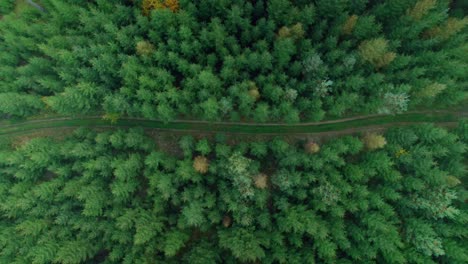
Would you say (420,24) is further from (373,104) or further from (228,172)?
(228,172)

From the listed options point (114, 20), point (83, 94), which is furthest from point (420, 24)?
point (83, 94)

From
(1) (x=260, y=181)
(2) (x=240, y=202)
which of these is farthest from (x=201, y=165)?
(1) (x=260, y=181)

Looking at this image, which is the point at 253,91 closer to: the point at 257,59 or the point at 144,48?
the point at 257,59

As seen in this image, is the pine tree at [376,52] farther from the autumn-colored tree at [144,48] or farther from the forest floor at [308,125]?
the autumn-colored tree at [144,48]

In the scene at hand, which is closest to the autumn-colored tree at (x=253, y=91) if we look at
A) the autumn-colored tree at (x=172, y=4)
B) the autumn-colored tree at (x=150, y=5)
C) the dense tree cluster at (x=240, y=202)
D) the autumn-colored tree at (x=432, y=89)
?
the dense tree cluster at (x=240, y=202)

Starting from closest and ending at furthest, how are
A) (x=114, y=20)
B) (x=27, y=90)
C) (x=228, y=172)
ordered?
1. (x=228, y=172)
2. (x=114, y=20)
3. (x=27, y=90)

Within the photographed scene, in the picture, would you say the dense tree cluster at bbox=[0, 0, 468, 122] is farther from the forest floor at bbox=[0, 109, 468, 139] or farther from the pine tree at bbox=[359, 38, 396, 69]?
the forest floor at bbox=[0, 109, 468, 139]
